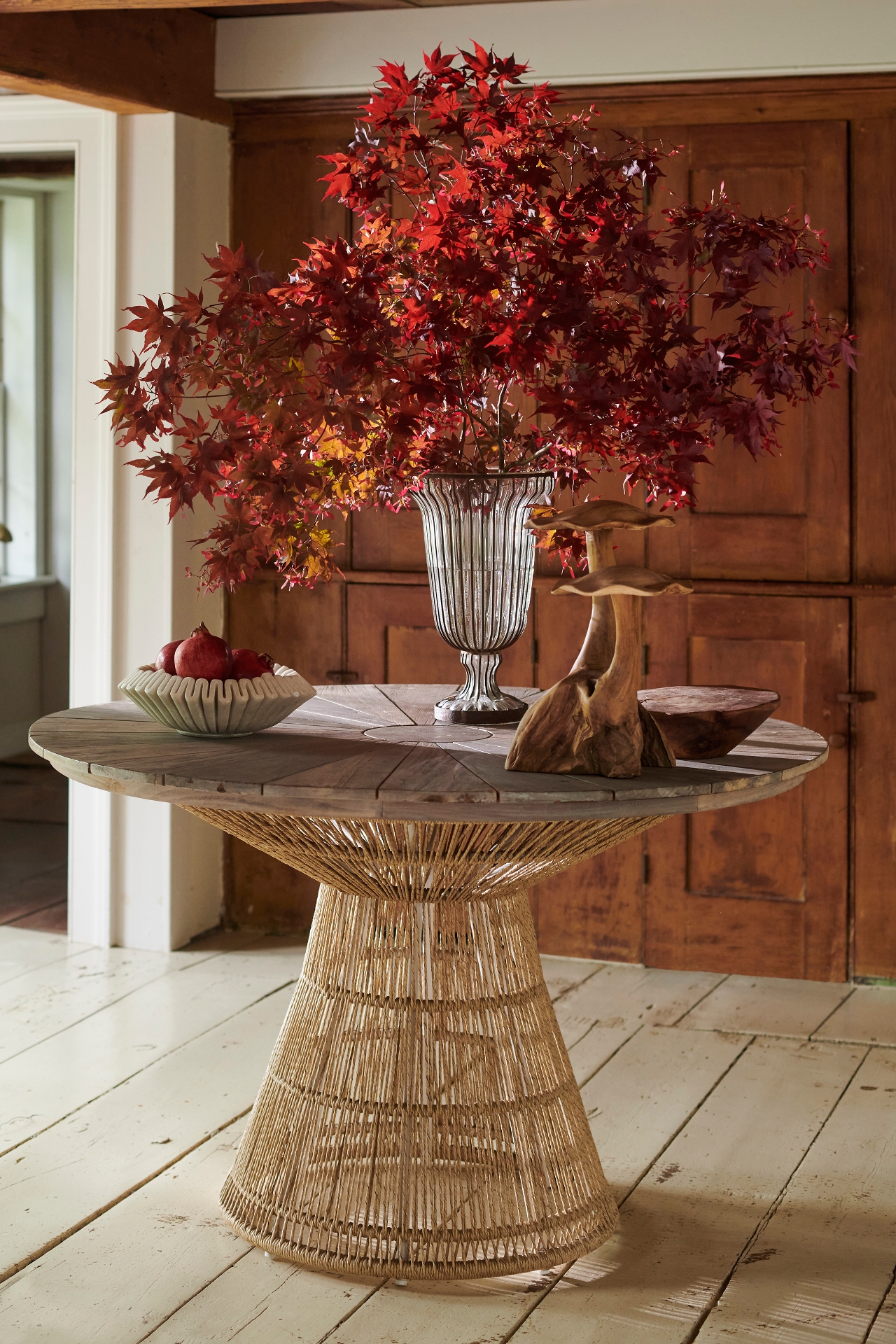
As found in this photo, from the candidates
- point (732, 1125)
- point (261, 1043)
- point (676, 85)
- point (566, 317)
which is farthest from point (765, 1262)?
point (676, 85)

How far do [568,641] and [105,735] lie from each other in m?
1.82

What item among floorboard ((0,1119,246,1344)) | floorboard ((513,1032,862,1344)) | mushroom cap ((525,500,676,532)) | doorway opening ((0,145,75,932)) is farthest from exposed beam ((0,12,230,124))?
floorboard ((513,1032,862,1344))

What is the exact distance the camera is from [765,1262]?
2.33 meters

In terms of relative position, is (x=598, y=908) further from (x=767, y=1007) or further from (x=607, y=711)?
(x=607, y=711)

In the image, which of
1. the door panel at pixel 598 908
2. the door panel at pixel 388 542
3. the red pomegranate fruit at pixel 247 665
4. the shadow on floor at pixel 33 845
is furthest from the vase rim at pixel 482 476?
the shadow on floor at pixel 33 845

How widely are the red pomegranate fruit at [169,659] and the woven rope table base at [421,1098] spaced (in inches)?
11.2

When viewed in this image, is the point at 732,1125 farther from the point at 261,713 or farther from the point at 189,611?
the point at 189,611

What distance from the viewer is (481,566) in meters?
2.37

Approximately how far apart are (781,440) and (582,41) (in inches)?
43.5

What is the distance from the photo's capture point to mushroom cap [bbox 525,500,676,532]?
2.08 m

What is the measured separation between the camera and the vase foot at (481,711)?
2426mm

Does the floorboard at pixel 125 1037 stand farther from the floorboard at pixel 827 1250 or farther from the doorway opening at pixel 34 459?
the doorway opening at pixel 34 459

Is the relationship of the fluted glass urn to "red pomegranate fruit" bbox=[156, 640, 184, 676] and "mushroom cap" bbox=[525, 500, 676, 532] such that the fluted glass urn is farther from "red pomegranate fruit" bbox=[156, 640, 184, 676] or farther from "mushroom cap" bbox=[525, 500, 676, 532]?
"red pomegranate fruit" bbox=[156, 640, 184, 676]

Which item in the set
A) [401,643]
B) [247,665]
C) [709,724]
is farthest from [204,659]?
[401,643]
